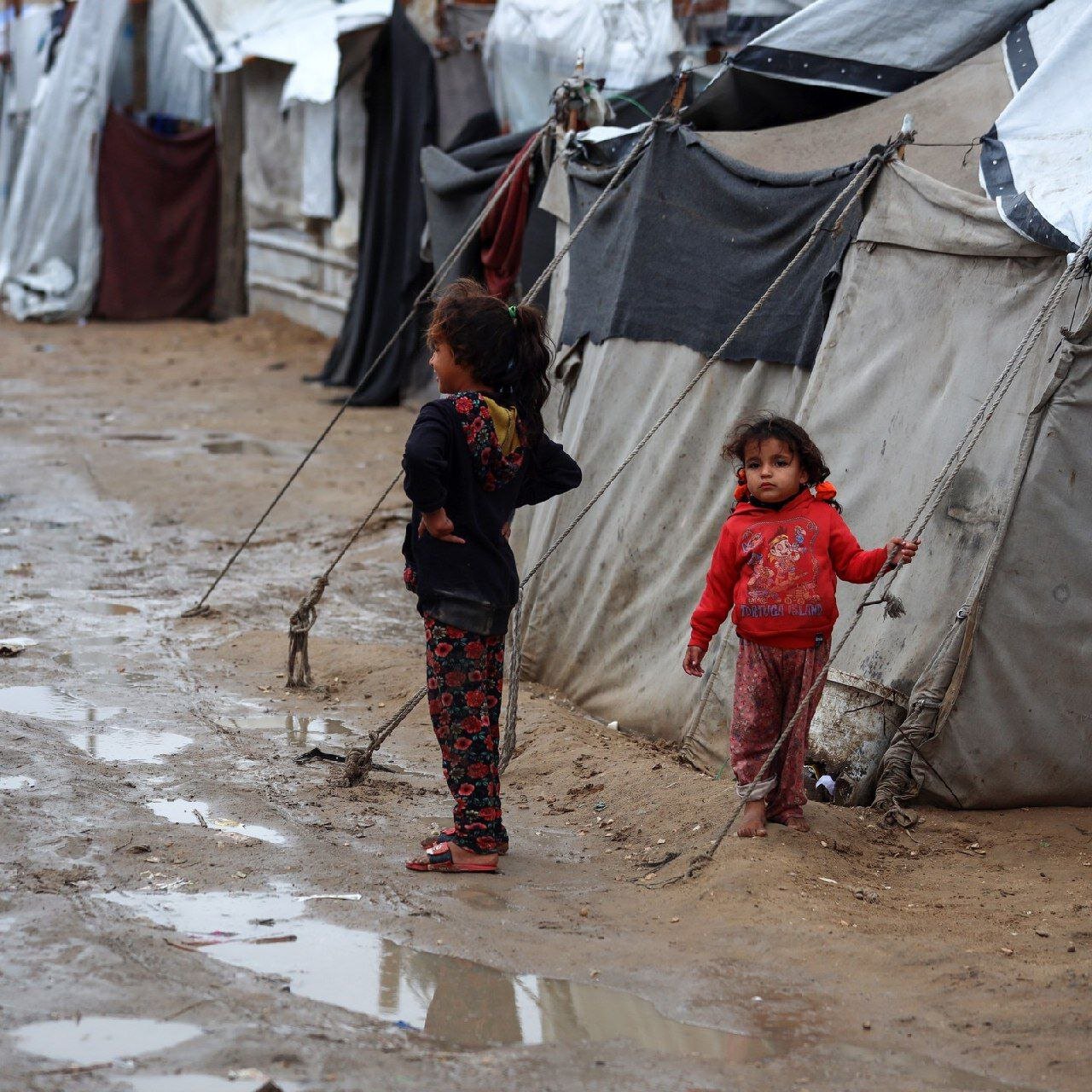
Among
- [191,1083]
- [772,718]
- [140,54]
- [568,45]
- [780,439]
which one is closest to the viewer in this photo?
[191,1083]

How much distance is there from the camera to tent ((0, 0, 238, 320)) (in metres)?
17.9

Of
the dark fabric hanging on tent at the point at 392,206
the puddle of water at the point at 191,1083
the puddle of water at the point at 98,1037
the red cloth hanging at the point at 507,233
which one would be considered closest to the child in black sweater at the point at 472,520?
the puddle of water at the point at 98,1037

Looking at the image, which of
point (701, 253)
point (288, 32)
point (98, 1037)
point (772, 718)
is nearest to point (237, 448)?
point (701, 253)

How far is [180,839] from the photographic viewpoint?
3.94m

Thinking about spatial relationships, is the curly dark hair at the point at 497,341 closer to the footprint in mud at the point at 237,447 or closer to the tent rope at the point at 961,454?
the tent rope at the point at 961,454

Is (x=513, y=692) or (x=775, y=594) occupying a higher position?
(x=775, y=594)

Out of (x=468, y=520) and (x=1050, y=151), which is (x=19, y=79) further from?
(x=468, y=520)

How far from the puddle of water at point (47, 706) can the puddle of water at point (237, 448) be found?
17.5 feet

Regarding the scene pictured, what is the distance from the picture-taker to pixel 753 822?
3.89m

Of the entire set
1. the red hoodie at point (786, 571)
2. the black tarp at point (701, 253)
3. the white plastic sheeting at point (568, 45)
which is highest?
the white plastic sheeting at point (568, 45)

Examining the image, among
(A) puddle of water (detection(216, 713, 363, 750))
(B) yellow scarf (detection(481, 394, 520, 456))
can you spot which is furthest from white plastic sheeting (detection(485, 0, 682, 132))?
(B) yellow scarf (detection(481, 394, 520, 456))

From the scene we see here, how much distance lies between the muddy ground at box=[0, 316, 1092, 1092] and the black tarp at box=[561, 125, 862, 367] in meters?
1.58

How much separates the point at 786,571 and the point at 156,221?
16248 millimetres

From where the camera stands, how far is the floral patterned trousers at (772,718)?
3865 millimetres
